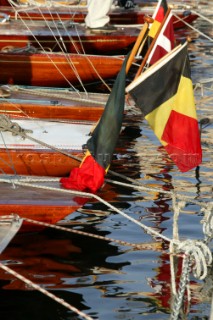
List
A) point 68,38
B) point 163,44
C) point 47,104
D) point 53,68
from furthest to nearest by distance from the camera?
1. point 68,38
2. point 53,68
3. point 47,104
4. point 163,44

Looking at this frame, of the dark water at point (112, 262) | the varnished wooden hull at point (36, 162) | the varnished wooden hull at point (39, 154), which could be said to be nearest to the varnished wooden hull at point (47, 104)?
the dark water at point (112, 262)

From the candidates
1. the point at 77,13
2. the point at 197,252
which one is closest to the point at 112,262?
the point at 197,252

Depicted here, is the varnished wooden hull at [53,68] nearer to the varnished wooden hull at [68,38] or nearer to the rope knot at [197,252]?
Answer: the varnished wooden hull at [68,38]

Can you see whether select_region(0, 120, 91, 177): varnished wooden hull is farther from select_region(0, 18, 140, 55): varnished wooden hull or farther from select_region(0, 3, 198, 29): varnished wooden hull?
select_region(0, 3, 198, 29): varnished wooden hull

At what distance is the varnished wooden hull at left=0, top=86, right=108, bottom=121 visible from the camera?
19.8 m

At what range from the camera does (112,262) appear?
14.1 meters

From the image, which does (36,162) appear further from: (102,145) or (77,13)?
(77,13)

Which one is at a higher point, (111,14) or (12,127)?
(111,14)

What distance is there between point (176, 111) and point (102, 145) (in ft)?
3.42

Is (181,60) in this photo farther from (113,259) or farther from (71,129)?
(71,129)

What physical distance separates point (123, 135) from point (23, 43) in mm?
6391

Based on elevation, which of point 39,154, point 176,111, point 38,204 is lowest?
point 38,204

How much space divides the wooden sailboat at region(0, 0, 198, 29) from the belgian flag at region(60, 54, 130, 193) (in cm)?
1795

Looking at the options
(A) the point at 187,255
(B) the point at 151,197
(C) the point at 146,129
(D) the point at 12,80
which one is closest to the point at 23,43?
(D) the point at 12,80
